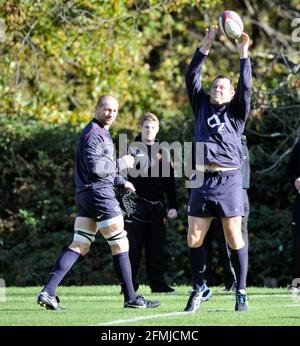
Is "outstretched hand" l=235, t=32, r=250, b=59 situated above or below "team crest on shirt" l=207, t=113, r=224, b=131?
above

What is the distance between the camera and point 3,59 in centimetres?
1773

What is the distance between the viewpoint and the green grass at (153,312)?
832cm

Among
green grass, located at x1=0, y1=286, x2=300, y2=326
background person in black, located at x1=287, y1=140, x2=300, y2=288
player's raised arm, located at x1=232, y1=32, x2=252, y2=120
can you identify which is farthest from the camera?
background person in black, located at x1=287, y1=140, x2=300, y2=288

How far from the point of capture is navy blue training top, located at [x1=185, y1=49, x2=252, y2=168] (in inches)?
359

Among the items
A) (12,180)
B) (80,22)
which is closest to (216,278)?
(12,180)

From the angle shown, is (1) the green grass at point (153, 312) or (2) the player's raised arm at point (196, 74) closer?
(1) the green grass at point (153, 312)

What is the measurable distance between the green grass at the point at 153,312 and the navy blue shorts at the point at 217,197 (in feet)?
3.19

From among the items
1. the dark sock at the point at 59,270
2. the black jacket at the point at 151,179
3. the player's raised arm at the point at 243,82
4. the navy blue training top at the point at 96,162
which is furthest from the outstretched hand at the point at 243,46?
the black jacket at the point at 151,179

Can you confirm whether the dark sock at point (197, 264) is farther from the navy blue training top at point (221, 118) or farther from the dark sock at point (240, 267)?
the navy blue training top at point (221, 118)

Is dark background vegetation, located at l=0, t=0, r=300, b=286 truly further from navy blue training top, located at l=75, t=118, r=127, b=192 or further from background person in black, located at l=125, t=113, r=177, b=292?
navy blue training top, located at l=75, t=118, r=127, b=192

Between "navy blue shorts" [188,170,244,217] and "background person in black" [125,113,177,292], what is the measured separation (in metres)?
3.02

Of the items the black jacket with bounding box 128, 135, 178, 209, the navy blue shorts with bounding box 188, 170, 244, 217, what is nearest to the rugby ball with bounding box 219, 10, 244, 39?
the navy blue shorts with bounding box 188, 170, 244, 217

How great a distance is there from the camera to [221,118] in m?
9.22

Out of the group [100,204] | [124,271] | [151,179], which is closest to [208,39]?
[100,204]
